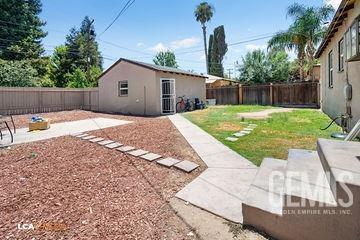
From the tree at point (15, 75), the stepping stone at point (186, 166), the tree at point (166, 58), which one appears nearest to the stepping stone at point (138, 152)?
the stepping stone at point (186, 166)

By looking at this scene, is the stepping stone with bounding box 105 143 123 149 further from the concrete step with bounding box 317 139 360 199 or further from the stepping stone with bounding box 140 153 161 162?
the concrete step with bounding box 317 139 360 199

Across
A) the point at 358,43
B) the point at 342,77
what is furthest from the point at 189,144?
the point at 342,77

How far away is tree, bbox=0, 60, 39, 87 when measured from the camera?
1759cm

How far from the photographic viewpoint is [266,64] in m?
23.9

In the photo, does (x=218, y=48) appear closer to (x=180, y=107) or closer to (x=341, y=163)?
(x=180, y=107)

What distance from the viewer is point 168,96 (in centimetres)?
1448

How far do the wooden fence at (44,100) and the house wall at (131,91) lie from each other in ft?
5.31

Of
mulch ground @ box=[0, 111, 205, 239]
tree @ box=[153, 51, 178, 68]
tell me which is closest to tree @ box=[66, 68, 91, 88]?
mulch ground @ box=[0, 111, 205, 239]

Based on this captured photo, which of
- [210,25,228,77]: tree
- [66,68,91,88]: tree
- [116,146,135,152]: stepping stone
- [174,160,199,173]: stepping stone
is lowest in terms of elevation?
[174,160,199,173]: stepping stone

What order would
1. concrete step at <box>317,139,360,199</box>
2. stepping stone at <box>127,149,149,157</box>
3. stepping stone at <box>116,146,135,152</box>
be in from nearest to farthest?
concrete step at <box>317,139,360,199</box>
stepping stone at <box>127,149,149,157</box>
stepping stone at <box>116,146,135,152</box>

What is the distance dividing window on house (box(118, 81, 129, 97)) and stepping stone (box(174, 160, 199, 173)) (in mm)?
11297

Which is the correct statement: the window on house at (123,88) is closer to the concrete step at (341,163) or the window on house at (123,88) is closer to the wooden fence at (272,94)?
the wooden fence at (272,94)

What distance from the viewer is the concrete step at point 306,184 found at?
6.95 feet

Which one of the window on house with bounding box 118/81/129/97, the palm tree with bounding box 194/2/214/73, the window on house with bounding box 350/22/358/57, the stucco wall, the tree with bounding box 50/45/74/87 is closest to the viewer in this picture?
the window on house with bounding box 350/22/358/57
